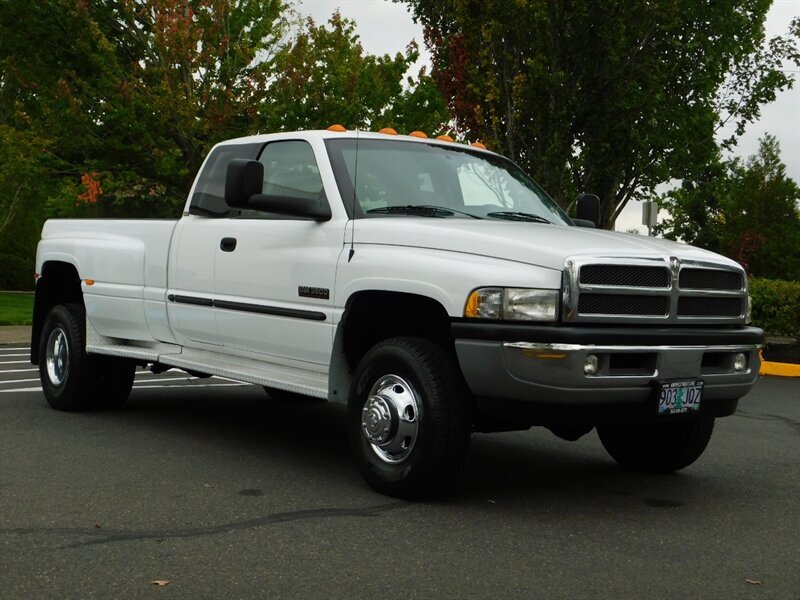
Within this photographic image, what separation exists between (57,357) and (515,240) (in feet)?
16.0

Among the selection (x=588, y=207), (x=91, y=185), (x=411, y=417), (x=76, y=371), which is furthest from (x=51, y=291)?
(x=91, y=185)

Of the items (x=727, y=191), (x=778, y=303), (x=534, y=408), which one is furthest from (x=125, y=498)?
(x=727, y=191)

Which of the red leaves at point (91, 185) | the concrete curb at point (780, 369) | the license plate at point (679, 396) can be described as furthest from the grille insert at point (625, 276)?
the red leaves at point (91, 185)

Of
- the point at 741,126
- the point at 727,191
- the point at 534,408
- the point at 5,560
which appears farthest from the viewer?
the point at 727,191

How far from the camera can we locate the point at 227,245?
727cm

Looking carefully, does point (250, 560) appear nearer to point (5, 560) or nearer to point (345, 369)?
point (5, 560)

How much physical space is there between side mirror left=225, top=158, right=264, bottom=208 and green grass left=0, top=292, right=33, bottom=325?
14748mm

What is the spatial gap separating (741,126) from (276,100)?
9.63 m

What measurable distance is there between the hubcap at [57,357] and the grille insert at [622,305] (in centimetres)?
491

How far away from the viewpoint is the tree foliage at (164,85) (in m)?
24.0

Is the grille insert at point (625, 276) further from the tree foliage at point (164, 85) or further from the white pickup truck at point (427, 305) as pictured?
the tree foliage at point (164, 85)

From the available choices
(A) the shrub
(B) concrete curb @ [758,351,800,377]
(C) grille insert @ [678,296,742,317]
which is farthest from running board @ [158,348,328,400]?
(A) the shrub

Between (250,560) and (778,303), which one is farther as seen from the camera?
(778,303)

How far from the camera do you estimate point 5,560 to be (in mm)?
4652
